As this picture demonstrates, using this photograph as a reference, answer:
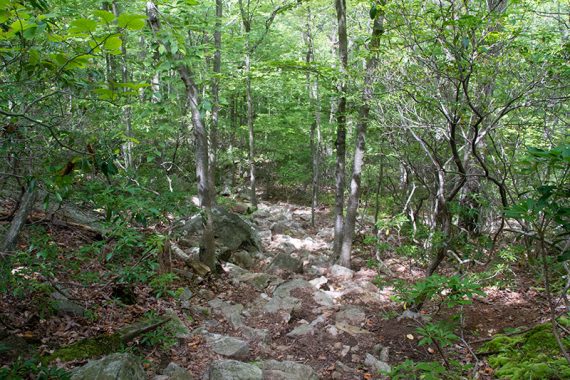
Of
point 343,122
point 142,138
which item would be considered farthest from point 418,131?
point 142,138

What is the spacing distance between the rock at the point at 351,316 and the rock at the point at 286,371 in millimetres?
1959

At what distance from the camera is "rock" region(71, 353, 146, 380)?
10.7ft

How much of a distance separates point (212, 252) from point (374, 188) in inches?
414

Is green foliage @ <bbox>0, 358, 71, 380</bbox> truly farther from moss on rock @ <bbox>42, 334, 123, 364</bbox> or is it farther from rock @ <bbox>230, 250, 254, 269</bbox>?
rock @ <bbox>230, 250, 254, 269</bbox>

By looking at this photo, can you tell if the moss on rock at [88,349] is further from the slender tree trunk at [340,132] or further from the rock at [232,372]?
the slender tree trunk at [340,132]

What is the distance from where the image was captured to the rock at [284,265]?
9.17 m

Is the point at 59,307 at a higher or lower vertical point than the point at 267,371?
higher

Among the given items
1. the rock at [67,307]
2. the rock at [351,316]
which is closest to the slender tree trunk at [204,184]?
the rock at [67,307]

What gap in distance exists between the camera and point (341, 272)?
9.34 meters

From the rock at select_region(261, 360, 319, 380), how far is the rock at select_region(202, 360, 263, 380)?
20 cm

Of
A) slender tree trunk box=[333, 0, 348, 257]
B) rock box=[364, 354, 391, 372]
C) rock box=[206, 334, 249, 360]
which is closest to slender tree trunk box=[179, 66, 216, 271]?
rock box=[206, 334, 249, 360]

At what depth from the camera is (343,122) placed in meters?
9.41

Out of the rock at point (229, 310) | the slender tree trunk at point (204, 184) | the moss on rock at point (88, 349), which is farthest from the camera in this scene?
the slender tree trunk at point (204, 184)

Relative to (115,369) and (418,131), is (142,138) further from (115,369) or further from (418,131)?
(115,369)
